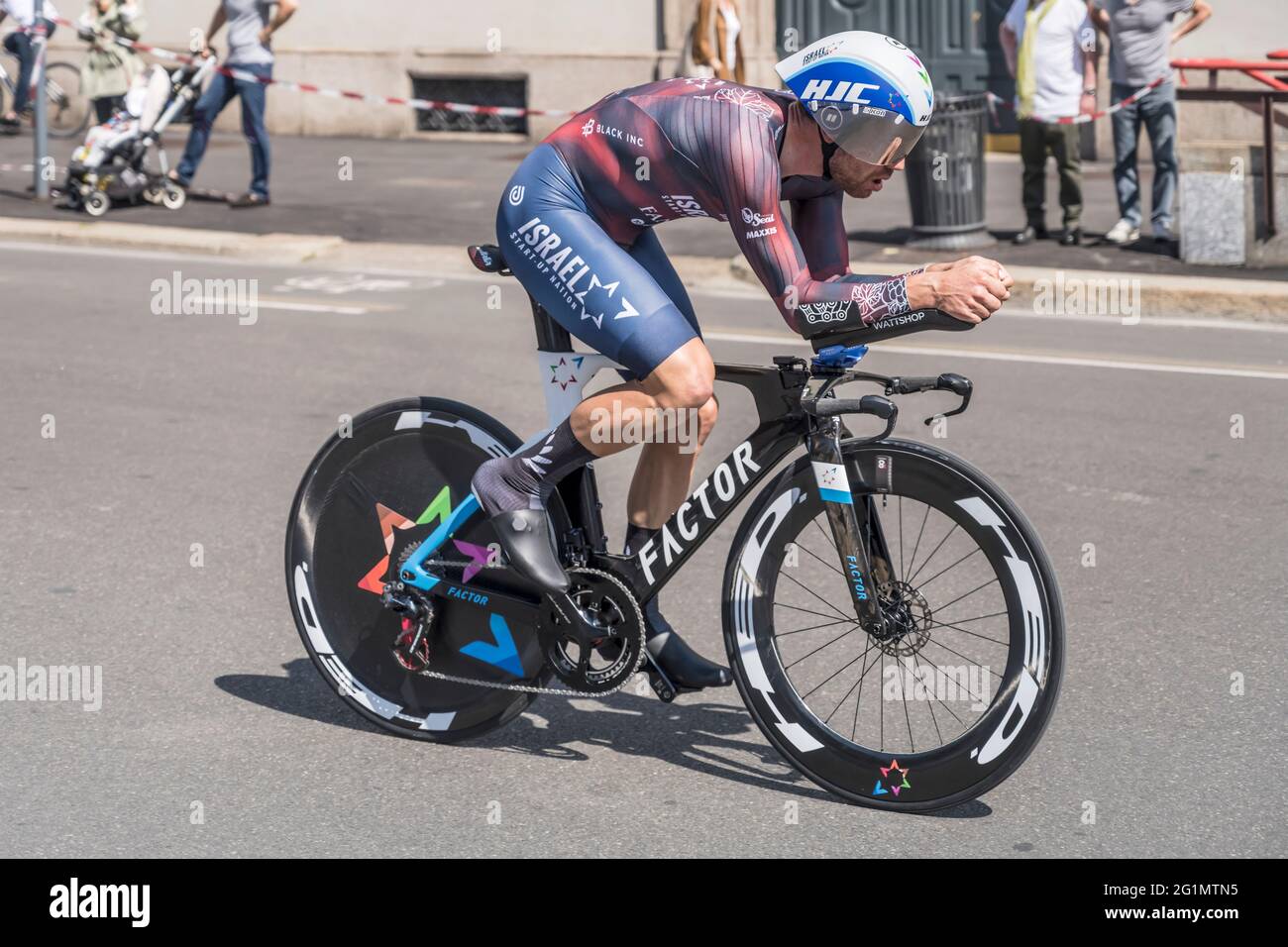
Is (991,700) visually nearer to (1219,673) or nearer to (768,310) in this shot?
(1219,673)

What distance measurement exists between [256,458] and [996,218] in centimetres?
855

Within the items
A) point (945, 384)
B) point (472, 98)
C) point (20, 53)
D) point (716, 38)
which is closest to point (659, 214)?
point (945, 384)

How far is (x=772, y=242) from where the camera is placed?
4.13 metres

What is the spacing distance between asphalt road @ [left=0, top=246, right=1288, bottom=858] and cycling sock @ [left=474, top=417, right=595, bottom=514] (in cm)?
70

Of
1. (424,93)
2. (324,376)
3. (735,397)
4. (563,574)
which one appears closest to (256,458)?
(324,376)

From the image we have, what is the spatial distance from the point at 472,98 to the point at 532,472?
57.2ft

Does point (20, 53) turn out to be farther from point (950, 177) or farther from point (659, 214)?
point (659, 214)

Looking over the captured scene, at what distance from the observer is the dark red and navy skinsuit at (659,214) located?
4.14 m

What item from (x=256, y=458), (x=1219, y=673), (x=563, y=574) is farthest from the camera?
(x=256, y=458)

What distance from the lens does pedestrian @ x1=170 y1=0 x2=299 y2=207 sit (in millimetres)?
15477

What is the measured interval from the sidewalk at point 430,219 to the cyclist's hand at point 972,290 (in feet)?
26.6

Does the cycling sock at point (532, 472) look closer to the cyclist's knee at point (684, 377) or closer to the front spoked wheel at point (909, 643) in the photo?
the cyclist's knee at point (684, 377)

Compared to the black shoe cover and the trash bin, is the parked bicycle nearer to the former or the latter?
the trash bin

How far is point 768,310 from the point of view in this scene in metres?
11.7
